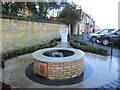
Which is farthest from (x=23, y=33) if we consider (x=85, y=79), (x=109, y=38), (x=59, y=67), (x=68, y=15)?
(x=68, y=15)

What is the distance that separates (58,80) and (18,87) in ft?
4.12

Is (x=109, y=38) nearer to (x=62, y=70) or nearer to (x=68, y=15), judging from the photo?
(x=68, y=15)

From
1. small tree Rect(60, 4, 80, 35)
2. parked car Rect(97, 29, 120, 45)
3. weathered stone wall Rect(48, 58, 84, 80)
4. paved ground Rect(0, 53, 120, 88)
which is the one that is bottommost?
paved ground Rect(0, 53, 120, 88)

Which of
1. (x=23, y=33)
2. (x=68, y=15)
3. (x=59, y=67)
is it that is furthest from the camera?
(x=68, y=15)

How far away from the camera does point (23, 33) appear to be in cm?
964

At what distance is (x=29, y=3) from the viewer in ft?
41.2

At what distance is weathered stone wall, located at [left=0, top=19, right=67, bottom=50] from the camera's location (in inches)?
321

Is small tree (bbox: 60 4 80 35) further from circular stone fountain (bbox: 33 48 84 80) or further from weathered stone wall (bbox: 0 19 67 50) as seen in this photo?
circular stone fountain (bbox: 33 48 84 80)

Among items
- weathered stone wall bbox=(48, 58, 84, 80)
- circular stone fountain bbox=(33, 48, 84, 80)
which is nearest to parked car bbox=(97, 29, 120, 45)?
circular stone fountain bbox=(33, 48, 84, 80)

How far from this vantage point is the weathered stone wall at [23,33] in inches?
321

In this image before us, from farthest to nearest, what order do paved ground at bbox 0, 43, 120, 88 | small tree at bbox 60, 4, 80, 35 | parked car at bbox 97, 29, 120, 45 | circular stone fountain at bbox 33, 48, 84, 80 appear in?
small tree at bbox 60, 4, 80, 35, parked car at bbox 97, 29, 120, 45, circular stone fountain at bbox 33, 48, 84, 80, paved ground at bbox 0, 43, 120, 88

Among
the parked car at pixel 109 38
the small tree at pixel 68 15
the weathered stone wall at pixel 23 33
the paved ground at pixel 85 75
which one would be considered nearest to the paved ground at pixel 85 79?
the paved ground at pixel 85 75

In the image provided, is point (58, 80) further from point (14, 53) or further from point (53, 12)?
point (53, 12)

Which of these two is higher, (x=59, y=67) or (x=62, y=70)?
(x=59, y=67)
